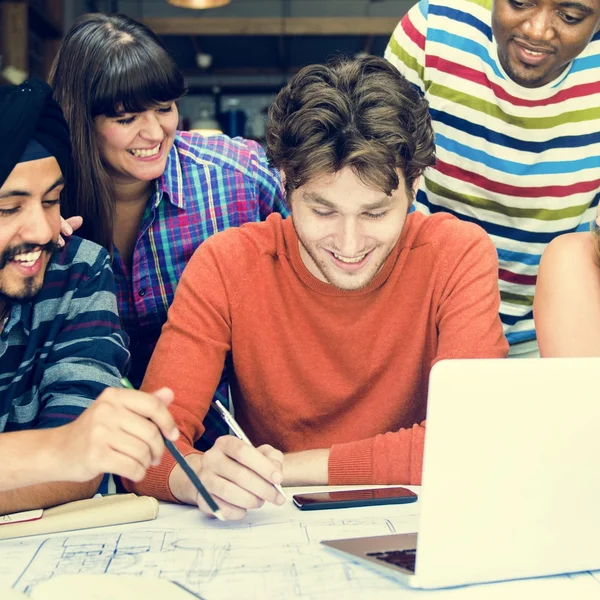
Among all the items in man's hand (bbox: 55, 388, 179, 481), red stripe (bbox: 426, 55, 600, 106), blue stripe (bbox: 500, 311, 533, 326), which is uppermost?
red stripe (bbox: 426, 55, 600, 106)

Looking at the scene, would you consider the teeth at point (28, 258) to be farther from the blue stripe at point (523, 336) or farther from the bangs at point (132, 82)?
the blue stripe at point (523, 336)

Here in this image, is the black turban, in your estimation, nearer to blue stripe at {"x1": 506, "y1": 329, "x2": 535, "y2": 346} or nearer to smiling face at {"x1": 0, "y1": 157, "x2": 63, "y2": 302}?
smiling face at {"x1": 0, "y1": 157, "x2": 63, "y2": 302}

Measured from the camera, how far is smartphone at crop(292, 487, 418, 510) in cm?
129

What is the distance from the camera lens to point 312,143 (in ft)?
5.22

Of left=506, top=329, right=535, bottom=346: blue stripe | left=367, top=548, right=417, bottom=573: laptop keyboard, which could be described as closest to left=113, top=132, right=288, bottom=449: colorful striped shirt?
left=506, top=329, right=535, bottom=346: blue stripe

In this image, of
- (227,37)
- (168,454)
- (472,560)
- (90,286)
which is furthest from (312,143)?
(227,37)

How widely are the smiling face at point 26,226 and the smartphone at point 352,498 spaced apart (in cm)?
58

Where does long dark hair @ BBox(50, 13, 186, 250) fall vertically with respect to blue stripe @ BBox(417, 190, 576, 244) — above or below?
above

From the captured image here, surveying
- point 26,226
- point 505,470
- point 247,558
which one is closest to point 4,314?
point 26,226

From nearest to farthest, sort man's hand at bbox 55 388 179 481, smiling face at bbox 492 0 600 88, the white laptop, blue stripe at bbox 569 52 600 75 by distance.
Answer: the white laptop, man's hand at bbox 55 388 179 481, smiling face at bbox 492 0 600 88, blue stripe at bbox 569 52 600 75

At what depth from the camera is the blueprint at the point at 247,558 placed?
0.98m

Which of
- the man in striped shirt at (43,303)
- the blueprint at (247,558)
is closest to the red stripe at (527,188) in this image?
the man in striped shirt at (43,303)

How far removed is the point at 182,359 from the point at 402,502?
0.50 m

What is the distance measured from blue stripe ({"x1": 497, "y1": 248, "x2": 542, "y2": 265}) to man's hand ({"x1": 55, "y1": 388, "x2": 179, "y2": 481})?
115cm
